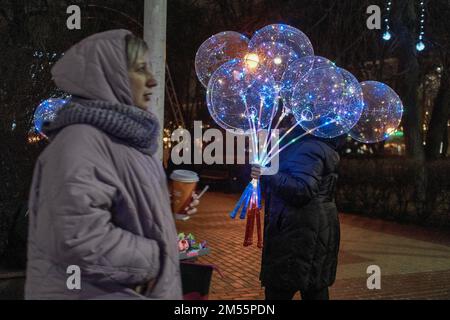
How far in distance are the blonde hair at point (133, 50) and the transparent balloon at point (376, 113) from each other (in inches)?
146

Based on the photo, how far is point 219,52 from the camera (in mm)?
5492

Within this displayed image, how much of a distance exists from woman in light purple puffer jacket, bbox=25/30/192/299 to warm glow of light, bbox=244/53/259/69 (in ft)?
9.97

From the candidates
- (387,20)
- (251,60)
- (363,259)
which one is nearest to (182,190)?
(251,60)

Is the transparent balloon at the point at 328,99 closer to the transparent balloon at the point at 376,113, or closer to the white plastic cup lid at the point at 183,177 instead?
the transparent balloon at the point at 376,113

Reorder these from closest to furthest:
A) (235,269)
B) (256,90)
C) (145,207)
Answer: (145,207)
(256,90)
(235,269)

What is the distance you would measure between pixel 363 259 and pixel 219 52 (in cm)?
382

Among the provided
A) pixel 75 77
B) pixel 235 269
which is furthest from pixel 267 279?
pixel 235 269

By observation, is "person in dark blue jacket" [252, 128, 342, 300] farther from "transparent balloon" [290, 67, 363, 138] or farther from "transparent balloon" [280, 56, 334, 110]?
"transparent balloon" [280, 56, 334, 110]

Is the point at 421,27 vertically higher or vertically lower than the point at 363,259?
higher

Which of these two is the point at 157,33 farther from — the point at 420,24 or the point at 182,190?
the point at 420,24

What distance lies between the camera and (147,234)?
1800 mm

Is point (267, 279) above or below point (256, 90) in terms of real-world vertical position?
below
